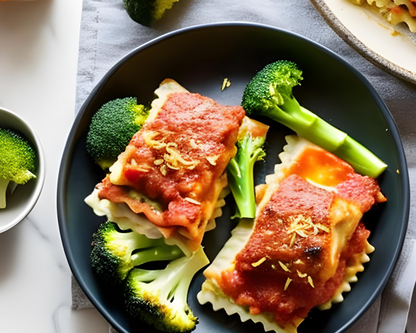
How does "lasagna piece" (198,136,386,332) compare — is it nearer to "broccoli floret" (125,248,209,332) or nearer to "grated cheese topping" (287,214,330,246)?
"grated cheese topping" (287,214,330,246)

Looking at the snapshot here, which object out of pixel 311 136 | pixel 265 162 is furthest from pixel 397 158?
pixel 265 162

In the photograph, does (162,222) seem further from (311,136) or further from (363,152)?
(363,152)

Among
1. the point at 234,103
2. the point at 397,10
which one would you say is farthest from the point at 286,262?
the point at 397,10

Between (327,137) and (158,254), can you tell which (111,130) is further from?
(327,137)

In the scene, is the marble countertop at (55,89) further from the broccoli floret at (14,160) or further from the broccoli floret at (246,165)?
the broccoli floret at (246,165)

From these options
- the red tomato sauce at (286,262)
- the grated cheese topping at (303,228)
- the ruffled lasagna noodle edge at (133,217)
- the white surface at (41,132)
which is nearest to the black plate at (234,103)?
the ruffled lasagna noodle edge at (133,217)

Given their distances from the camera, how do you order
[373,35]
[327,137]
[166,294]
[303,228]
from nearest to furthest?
[303,228] → [373,35] → [166,294] → [327,137]
